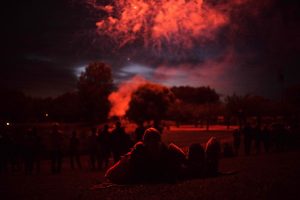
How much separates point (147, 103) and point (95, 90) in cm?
1040

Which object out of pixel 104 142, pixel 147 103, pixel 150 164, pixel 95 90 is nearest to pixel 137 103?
pixel 147 103

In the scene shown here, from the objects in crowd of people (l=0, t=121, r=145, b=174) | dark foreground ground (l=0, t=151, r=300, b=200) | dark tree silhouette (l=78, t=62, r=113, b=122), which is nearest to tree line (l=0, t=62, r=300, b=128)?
dark tree silhouette (l=78, t=62, r=113, b=122)

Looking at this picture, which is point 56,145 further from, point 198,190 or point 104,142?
point 198,190

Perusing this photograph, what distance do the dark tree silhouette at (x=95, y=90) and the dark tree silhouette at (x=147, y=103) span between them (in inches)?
203

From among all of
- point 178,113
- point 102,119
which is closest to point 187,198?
point 102,119

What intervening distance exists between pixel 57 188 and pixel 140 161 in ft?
8.15

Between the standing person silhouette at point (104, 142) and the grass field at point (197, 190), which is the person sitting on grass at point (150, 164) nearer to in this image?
the grass field at point (197, 190)

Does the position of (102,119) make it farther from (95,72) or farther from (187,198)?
(187,198)

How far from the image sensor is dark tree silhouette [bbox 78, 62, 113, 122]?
6225 centimetres

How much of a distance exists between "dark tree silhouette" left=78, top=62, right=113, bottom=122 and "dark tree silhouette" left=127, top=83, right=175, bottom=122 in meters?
5.16

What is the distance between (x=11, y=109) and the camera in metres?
54.1

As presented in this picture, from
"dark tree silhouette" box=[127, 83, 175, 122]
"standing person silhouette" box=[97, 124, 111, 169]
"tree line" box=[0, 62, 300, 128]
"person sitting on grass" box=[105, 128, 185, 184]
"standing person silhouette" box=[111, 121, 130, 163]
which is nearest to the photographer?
"person sitting on grass" box=[105, 128, 185, 184]

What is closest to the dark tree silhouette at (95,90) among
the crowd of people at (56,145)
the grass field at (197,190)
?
the crowd of people at (56,145)

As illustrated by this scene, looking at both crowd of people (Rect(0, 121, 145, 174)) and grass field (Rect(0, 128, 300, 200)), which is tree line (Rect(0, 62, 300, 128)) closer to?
crowd of people (Rect(0, 121, 145, 174))
